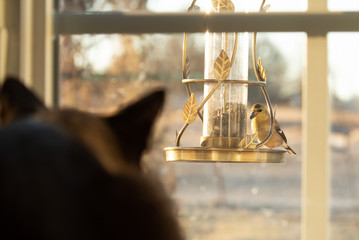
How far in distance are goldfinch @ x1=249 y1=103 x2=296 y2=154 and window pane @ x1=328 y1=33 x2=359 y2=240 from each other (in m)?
1.25

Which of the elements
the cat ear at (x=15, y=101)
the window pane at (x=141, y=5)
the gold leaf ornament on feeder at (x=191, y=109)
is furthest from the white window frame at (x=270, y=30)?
the cat ear at (x=15, y=101)

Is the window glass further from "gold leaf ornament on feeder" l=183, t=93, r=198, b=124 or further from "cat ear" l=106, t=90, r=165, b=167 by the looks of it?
"cat ear" l=106, t=90, r=165, b=167

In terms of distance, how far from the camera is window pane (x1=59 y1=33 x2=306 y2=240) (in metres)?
2.47

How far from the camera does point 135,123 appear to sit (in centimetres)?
49

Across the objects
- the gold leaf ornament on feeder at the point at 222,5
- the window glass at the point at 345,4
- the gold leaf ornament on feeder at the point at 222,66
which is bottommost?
the gold leaf ornament on feeder at the point at 222,66

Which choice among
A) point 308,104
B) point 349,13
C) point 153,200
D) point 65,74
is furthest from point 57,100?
point 153,200

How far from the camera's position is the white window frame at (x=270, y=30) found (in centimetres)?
155

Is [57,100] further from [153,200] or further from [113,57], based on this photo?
[153,200]

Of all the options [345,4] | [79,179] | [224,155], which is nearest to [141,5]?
[345,4]

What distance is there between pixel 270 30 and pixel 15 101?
3.72ft

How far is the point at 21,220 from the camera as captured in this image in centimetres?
38

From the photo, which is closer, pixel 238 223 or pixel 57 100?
pixel 57 100

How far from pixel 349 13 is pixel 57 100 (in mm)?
953

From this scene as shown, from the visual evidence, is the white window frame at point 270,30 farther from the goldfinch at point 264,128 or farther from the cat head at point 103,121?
the cat head at point 103,121
